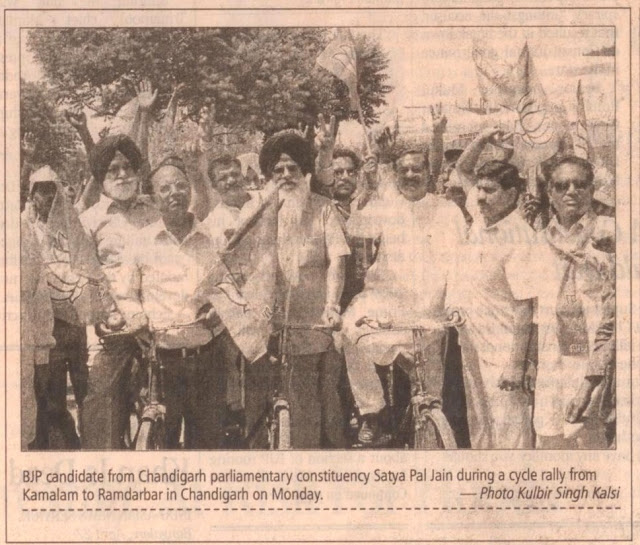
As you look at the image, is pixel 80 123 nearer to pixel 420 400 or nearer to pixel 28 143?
pixel 28 143

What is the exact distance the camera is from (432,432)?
4324 mm

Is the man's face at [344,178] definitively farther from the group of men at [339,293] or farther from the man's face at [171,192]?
the man's face at [171,192]

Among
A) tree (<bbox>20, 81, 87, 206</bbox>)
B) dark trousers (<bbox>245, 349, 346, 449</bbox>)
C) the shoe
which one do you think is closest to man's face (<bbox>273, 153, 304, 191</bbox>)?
dark trousers (<bbox>245, 349, 346, 449</bbox>)

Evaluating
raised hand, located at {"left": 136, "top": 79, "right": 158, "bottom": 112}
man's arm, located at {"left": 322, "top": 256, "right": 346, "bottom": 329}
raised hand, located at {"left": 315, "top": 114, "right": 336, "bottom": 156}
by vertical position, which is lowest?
man's arm, located at {"left": 322, "top": 256, "right": 346, "bottom": 329}

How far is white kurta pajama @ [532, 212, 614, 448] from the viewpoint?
435 centimetres

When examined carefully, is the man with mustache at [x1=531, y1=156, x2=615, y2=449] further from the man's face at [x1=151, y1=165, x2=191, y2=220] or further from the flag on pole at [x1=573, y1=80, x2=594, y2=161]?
the man's face at [x1=151, y1=165, x2=191, y2=220]

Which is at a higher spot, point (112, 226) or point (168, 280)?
point (112, 226)

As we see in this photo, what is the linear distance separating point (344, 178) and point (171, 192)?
0.83 meters

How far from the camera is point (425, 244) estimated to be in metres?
4.39

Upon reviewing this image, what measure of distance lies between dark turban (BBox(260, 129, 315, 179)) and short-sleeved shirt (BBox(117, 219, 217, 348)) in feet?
1.45

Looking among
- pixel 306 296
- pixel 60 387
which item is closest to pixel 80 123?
pixel 60 387
